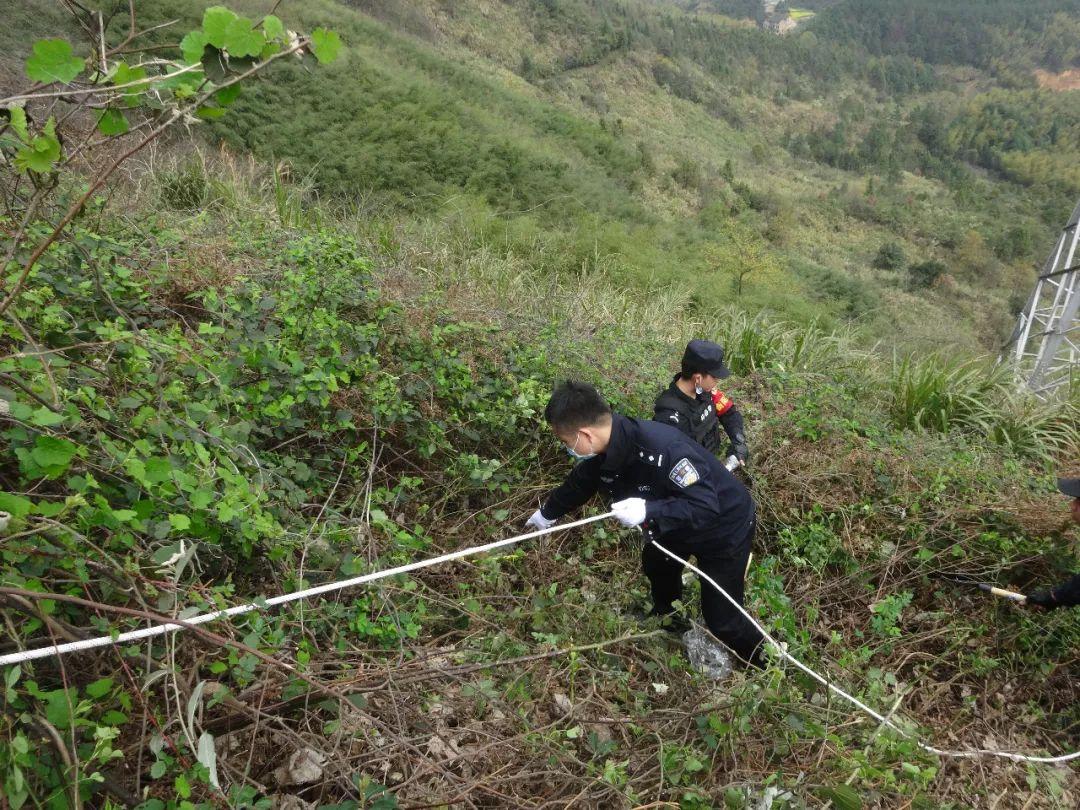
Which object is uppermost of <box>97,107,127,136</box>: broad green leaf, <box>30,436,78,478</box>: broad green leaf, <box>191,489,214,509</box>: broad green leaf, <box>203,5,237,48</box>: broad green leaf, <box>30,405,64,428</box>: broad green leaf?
<box>203,5,237,48</box>: broad green leaf

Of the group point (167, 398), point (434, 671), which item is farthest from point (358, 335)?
point (434, 671)

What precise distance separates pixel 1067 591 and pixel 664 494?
6.83 ft

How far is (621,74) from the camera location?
47000mm

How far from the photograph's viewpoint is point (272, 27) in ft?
4.38

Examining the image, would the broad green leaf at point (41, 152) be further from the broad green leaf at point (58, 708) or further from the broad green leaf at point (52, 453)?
the broad green leaf at point (58, 708)

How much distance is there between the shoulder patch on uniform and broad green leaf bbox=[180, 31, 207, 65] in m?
1.99

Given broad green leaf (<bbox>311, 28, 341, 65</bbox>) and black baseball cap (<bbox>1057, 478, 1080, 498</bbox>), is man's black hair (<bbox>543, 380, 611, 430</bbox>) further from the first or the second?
black baseball cap (<bbox>1057, 478, 1080, 498</bbox>)

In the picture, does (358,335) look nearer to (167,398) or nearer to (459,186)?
(167,398)

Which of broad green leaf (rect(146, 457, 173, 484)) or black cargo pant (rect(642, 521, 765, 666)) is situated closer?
broad green leaf (rect(146, 457, 173, 484))

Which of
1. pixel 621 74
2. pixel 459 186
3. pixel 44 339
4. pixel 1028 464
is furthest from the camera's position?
pixel 621 74

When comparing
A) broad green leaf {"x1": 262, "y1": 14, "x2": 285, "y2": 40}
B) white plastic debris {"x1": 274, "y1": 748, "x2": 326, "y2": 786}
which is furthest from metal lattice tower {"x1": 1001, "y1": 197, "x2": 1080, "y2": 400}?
broad green leaf {"x1": 262, "y1": 14, "x2": 285, "y2": 40}

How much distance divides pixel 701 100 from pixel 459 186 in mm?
49810

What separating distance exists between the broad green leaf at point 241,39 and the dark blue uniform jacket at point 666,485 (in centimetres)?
174

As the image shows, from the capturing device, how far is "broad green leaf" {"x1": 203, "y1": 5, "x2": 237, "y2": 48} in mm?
1288
